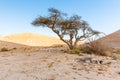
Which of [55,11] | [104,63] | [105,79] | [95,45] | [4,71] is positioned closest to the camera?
[105,79]

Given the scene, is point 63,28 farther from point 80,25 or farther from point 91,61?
point 91,61

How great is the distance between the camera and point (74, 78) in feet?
35.1

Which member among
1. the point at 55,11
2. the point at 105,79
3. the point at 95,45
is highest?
the point at 55,11

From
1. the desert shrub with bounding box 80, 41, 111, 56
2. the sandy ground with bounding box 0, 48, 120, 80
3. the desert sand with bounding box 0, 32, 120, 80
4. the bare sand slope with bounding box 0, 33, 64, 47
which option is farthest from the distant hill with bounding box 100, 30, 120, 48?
the sandy ground with bounding box 0, 48, 120, 80

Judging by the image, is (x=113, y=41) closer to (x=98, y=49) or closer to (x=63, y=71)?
(x=98, y=49)

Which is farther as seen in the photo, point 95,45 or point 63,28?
point 63,28

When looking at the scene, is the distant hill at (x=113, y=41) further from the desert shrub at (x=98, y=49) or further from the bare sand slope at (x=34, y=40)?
the desert shrub at (x=98, y=49)

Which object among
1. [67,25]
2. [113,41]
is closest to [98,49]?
[67,25]

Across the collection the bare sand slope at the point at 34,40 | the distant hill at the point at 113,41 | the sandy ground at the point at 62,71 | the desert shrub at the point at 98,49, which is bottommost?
the sandy ground at the point at 62,71

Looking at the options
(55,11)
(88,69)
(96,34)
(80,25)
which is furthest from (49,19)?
(88,69)

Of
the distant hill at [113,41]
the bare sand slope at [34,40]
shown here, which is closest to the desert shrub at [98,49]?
the distant hill at [113,41]

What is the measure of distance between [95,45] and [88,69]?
7.35 m

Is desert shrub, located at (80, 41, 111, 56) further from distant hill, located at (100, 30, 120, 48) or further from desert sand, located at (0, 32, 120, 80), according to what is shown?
distant hill, located at (100, 30, 120, 48)

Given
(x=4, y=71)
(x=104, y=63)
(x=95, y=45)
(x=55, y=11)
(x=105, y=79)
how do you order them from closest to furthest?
(x=105, y=79) → (x=4, y=71) → (x=104, y=63) → (x=95, y=45) → (x=55, y=11)
